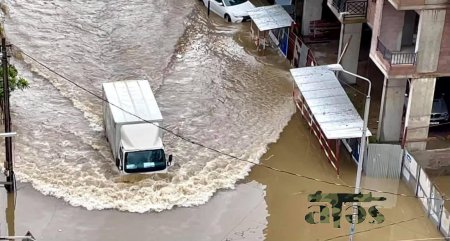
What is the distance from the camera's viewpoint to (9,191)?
37.7m

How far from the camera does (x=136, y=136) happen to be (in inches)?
1518

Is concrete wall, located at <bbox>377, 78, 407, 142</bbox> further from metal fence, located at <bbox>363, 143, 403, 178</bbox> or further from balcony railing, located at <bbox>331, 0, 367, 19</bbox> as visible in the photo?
balcony railing, located at <bbox>331, 0, 367, 19</bbox>

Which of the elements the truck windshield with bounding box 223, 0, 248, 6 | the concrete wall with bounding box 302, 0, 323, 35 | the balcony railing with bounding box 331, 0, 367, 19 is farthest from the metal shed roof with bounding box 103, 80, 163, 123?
the truck windshield with bounding box 223, 0, 248, 6

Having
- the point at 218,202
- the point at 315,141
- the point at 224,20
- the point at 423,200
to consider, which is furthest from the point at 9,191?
the point at 224,20

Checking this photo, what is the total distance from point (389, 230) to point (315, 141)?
24.6 feet

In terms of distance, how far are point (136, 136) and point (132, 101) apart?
2.09 meters

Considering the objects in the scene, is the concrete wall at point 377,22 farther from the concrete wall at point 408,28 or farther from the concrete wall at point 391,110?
the concrete wall at point 391,110

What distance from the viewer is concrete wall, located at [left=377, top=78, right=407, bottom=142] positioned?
132 ft

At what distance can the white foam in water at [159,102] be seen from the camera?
1515 inches

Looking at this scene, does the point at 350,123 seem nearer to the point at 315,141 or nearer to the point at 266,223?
the point at 315,141

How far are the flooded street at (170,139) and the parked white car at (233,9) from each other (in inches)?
17.4

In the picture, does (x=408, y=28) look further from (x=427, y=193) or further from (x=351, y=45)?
(x=427, y=193)

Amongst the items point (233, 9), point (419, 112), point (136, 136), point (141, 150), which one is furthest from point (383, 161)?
point (233, 9)

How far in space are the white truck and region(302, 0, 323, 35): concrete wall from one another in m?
16.0
